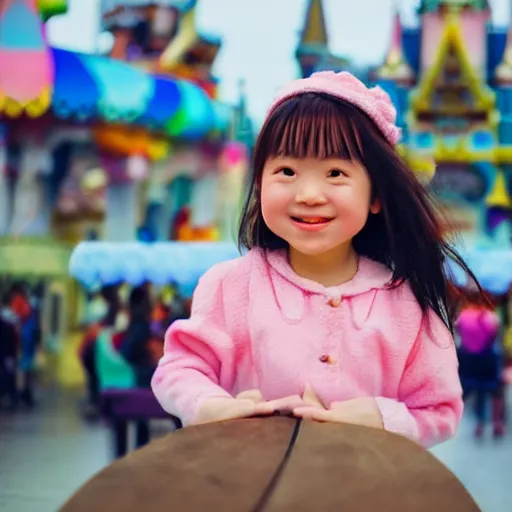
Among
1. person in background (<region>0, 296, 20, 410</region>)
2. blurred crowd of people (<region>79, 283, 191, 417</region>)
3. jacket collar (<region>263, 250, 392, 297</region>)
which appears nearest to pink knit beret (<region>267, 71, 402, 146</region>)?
jacket collar (<region>263, 250, 392, 297</region>)

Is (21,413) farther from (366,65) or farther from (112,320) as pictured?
(366,65)

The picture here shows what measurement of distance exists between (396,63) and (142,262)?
7148 millimetres

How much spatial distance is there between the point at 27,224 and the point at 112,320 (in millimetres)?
2334

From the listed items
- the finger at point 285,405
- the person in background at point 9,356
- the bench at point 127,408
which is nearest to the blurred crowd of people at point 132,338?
the bench at point 127,408

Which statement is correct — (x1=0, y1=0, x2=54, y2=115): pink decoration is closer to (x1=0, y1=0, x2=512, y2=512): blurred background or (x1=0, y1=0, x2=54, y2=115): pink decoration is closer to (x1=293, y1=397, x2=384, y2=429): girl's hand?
(x1=0, y1=0, x2=512, y2=512): blurred background

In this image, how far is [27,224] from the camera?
7977 millimetres

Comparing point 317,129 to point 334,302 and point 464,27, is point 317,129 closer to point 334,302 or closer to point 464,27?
point 334,302

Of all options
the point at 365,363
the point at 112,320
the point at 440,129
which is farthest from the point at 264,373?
the point at 440,129

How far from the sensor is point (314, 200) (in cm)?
128

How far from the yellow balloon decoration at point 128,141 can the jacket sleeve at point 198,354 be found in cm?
630

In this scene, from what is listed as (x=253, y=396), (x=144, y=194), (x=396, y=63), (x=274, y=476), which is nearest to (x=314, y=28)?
(x=396, y=63)

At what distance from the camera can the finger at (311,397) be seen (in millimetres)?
1225

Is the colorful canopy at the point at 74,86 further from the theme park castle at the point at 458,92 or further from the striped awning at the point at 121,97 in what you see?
the theme park castle at the point at 458,92

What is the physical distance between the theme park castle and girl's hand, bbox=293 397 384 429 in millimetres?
9966
